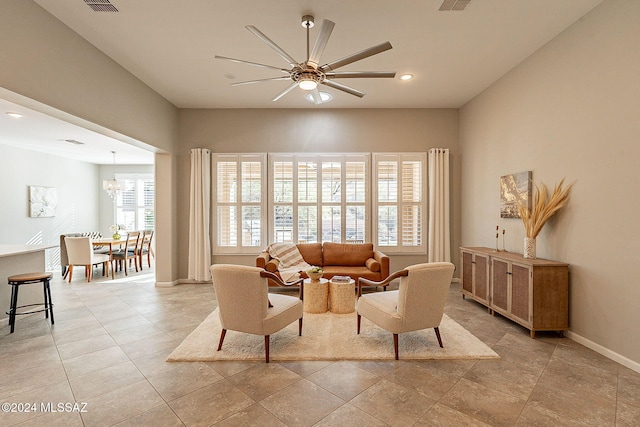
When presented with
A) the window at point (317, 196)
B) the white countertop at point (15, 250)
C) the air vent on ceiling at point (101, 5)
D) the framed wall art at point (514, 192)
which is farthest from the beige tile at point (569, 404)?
the white countertop at point (15, 250)

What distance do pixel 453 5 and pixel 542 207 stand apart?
98.7 inches

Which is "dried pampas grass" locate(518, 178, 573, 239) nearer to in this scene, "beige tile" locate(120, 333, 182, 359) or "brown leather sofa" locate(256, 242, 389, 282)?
"brown leather sofa" locate(256, 242, 389, 282)

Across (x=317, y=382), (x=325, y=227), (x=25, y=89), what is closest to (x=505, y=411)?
(x=317, y=382)

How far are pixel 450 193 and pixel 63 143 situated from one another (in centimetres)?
880

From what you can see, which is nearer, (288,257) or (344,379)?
(344,379)

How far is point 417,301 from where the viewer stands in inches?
113

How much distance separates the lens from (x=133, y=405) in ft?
7.11

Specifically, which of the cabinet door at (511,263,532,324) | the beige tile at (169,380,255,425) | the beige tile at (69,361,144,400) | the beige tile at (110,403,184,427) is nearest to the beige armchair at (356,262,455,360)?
the cabinet door at (511,263,532,324)

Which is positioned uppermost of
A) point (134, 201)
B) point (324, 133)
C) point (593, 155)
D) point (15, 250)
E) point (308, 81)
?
point (324, 133)

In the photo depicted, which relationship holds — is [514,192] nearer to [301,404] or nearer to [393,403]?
[393,403]

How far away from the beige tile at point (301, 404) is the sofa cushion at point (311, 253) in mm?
3119

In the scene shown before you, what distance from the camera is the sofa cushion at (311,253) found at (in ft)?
18.1

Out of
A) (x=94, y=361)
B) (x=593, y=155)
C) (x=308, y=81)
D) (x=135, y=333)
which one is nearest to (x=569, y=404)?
(x=593, y=155)

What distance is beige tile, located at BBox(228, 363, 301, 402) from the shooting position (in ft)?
7.66
